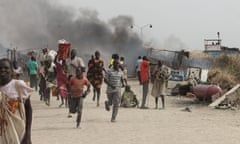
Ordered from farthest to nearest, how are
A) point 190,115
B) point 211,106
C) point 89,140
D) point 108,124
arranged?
point 211,106 → point 190,115 → point 108,124 → point 89,140

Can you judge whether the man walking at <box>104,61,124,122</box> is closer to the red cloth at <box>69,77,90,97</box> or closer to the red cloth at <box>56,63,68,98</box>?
the red cloth at <box>69,77,90,97</box>

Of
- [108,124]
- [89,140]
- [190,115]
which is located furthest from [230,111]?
[89,140]

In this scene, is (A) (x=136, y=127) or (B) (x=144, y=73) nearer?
(A) (x=136, y=127)

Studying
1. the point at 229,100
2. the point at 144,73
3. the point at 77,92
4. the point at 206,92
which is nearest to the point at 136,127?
the point at 77,92

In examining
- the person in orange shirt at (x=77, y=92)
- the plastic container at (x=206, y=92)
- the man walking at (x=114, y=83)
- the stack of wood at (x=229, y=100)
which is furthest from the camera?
the plastic container at (x=206, y=92)

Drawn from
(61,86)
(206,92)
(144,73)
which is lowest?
(206,92)

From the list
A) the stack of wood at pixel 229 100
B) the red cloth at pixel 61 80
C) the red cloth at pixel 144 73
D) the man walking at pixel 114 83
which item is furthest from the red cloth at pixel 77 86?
the stack of wood at pixel 229 100

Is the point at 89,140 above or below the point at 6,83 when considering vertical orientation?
below

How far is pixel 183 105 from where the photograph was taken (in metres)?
16.6

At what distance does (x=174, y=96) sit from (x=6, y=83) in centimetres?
1636

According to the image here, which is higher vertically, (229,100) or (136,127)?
(229,100)

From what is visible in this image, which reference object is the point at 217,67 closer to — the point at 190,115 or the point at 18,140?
the point at 190,115

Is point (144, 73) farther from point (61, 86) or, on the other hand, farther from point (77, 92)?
point (77, 92)

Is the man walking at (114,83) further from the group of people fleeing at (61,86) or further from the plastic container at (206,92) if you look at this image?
the plastic container at (206,92)
